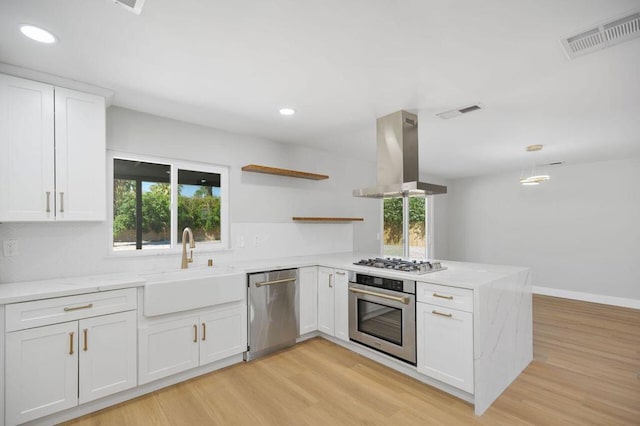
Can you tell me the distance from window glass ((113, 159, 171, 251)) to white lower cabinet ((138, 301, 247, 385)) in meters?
0.92

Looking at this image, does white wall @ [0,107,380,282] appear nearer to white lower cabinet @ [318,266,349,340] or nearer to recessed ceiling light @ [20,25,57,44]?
white lower cabinet @ [318,266,349,340]

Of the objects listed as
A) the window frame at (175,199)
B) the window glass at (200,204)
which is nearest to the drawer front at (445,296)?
the window frame at (175,199)

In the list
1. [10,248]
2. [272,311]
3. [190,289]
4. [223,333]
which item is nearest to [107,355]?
[190,289]

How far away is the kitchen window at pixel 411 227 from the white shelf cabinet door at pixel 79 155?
4186 mm

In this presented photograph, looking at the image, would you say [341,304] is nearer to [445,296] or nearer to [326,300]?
[326,300]

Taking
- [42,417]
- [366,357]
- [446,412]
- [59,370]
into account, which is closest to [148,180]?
[59,370]

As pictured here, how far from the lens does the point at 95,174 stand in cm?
243

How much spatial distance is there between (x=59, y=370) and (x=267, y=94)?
8.20 ft

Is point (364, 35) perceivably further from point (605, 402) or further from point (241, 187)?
point (605, 402)

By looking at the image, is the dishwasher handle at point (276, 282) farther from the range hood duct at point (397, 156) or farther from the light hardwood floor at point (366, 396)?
the range hood duct at point (397, 156)

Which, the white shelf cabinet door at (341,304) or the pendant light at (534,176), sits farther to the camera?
the pendant light at (534,176)

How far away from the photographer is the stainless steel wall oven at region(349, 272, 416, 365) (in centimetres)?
254

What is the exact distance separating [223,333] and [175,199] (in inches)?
57.7

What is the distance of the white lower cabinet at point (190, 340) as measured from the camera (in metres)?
2.37
